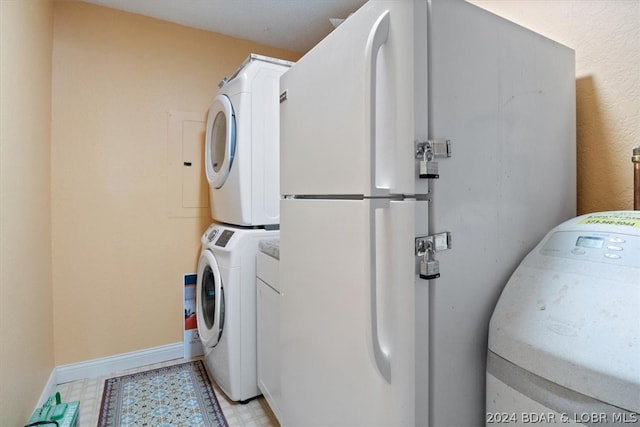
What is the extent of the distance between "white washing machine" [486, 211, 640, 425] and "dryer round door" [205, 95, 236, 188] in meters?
1.61

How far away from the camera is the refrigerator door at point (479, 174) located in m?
0.85

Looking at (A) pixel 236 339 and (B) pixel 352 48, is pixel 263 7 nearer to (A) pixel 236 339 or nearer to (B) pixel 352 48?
(B) pixel 352 48

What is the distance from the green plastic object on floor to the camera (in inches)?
59.9

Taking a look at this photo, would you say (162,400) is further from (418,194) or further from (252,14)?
(252,14)

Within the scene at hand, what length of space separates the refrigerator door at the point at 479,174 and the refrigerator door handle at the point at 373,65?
0.39 ft

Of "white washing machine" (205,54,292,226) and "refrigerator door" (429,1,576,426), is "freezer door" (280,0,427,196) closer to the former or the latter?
"refrigerator door" (429,1,576,426)

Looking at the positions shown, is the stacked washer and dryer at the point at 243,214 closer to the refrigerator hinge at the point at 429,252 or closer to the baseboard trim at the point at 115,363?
the baseboard trim at the point at 115,363

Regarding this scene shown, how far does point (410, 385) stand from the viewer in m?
0.81

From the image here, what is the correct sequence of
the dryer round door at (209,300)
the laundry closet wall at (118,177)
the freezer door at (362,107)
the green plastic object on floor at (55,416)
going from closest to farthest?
the freezer door at (362,107) → the green plastic object on floor at (55,416) → the dryer round door at (209,300) → the laundry closet wall at (118,177)

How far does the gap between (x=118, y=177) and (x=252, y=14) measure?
1454mm

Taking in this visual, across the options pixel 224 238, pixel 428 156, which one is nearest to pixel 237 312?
pixel 224 238

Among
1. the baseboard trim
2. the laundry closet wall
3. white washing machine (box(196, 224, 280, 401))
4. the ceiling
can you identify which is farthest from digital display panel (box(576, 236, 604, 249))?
the baseboard trim

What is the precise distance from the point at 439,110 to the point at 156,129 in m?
2.18

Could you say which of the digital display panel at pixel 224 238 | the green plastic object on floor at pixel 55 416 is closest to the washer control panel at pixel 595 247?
Result: the digital display panel at pixel 224 238
